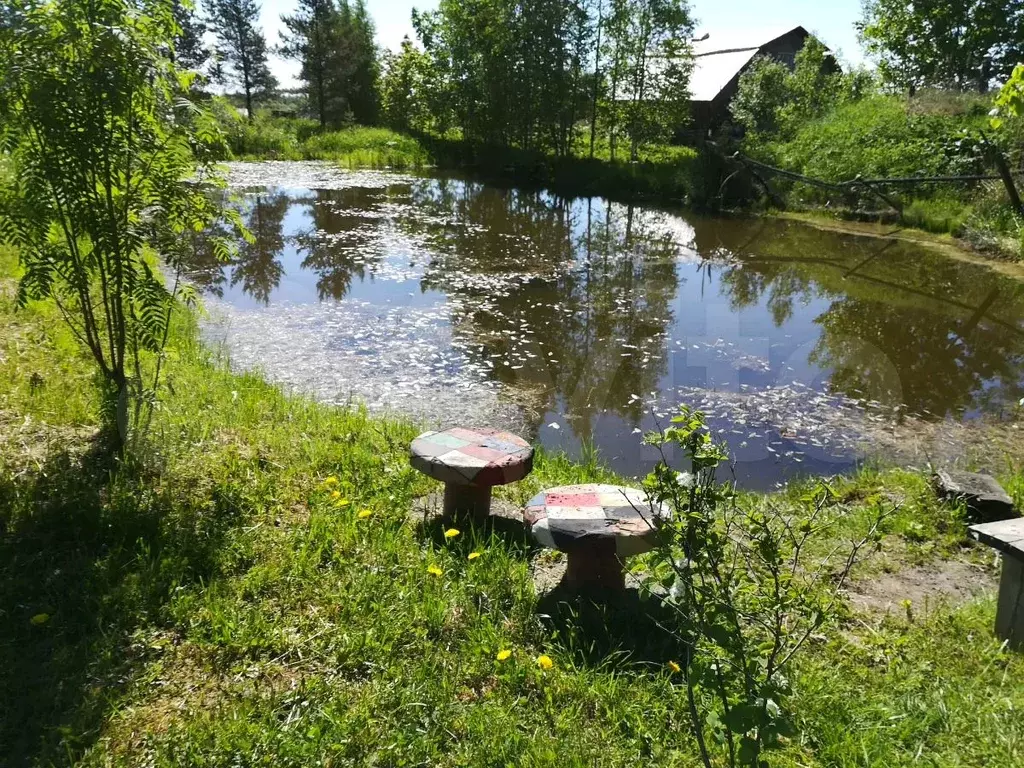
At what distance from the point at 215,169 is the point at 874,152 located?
1846cm

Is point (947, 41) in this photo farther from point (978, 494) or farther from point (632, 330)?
point (978, 494)

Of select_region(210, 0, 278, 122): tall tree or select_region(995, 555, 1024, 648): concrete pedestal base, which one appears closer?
select_region(995, 555, 1024, 648): concrete pedestal base

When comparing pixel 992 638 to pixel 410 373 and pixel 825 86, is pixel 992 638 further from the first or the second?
pixel 825 86

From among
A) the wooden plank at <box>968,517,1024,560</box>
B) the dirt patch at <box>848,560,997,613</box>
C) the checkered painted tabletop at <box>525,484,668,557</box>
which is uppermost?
the wooden plank at <box>968,517,1024,560</box>

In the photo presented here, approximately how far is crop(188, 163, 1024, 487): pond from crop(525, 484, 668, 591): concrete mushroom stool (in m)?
2.35

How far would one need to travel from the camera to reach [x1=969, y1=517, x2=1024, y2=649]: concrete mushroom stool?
10.5ft

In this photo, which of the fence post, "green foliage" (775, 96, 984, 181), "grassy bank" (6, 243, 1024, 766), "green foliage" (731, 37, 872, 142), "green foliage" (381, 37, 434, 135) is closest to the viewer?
"grassy bank" (6, 243, 1024, 766)

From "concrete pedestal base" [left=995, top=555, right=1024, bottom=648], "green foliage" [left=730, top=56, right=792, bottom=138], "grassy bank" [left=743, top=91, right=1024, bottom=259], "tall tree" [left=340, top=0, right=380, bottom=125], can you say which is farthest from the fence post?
"tall tree" [left=340, top=0, right=380, bottom=125]

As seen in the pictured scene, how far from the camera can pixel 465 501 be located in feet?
13.9

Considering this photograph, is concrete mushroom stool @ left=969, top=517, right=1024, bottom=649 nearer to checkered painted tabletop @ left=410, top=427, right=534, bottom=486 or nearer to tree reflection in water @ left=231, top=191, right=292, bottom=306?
checkered painted tabletop @ left=410, top=427, right=534, bottom=486

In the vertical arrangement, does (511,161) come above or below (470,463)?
above

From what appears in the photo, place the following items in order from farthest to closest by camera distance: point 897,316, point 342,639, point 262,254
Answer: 1. point 262,254
2. point 897,316
3. point 342,639

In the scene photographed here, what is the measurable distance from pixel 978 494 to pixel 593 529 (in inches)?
119

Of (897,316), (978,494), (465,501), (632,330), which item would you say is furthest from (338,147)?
(978,494)
